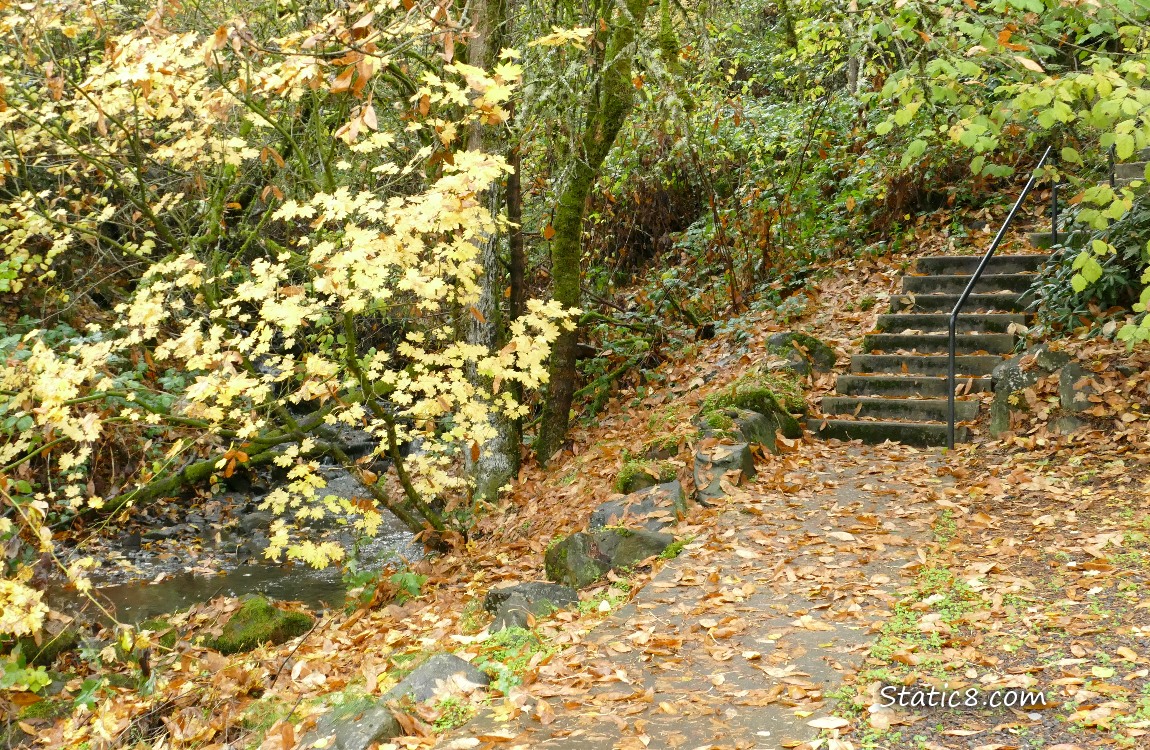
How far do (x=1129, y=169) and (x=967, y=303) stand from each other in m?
1.91

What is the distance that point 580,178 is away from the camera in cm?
895

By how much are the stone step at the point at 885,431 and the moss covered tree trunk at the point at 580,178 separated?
102 inches

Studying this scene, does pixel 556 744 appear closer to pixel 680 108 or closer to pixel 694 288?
→ pixel 680 108

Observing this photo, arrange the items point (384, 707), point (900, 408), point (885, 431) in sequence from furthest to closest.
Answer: point (900, 408) < point (885, 431) < point (384, 707)

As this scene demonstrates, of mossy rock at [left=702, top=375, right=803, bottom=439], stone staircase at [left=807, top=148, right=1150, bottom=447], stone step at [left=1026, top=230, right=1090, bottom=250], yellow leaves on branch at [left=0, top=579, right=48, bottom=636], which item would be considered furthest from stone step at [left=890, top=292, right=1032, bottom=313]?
yellow leaves on branch at [left=0, top=579, right=48, bottom=636]

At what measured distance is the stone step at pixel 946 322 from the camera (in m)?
8.51

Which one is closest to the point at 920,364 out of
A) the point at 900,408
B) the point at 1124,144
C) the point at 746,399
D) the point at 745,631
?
the point at 900,408

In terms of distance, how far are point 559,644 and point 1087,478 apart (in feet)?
12.9

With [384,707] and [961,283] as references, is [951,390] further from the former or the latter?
[384,707]

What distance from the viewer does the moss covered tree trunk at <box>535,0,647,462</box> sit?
8.49 metres

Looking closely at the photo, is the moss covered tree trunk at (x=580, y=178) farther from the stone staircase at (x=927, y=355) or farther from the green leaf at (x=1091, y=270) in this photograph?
the green leaf at (x=1091, y=270)

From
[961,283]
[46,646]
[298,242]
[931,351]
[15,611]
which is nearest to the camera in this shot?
[15,611]

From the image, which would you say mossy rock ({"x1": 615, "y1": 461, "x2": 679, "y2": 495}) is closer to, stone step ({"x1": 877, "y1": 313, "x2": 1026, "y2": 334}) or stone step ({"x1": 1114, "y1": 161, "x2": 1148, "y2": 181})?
stone step ({"x1": 877, "y1": 313, "x2": 1026, "y2": 334})

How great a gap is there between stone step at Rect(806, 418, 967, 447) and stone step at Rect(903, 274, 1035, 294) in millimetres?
2092
